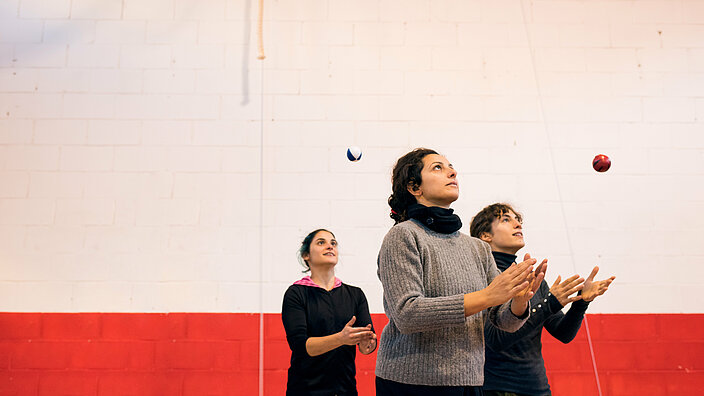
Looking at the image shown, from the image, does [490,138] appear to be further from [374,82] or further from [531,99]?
[374,82]

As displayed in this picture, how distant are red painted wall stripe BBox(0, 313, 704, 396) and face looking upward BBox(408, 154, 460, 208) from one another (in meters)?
1.63

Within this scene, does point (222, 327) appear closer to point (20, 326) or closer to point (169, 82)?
point (20, 326)

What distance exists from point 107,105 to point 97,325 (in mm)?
1231

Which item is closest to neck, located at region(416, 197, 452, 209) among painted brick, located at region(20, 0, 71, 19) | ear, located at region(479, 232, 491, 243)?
ear, located at region(479, 232, 491, 243)

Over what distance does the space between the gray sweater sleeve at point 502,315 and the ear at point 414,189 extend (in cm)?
21

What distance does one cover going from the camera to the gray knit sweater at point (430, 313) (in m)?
1.22

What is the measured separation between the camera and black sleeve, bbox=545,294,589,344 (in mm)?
1947

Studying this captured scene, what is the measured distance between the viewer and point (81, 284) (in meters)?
3.07

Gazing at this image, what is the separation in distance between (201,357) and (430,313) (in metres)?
2.10

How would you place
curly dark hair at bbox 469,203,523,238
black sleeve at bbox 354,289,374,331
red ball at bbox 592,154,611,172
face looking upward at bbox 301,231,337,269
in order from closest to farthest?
curly dark hair at bbox 469,203,523,238, black sleeve at bbox 354,289,374,331, face looking upward at bbox 301,231,337,269, red ball at bbox 592,154,611,172

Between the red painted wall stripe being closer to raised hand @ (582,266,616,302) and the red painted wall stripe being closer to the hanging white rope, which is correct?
the hanging white rope

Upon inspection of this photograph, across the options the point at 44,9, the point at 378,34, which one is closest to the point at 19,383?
the point at 44,9

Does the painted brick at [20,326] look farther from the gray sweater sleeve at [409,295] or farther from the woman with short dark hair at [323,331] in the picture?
the gray sweater sleeve at [409,295]

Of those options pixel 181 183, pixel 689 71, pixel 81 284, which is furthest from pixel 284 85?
pixel 689 71
